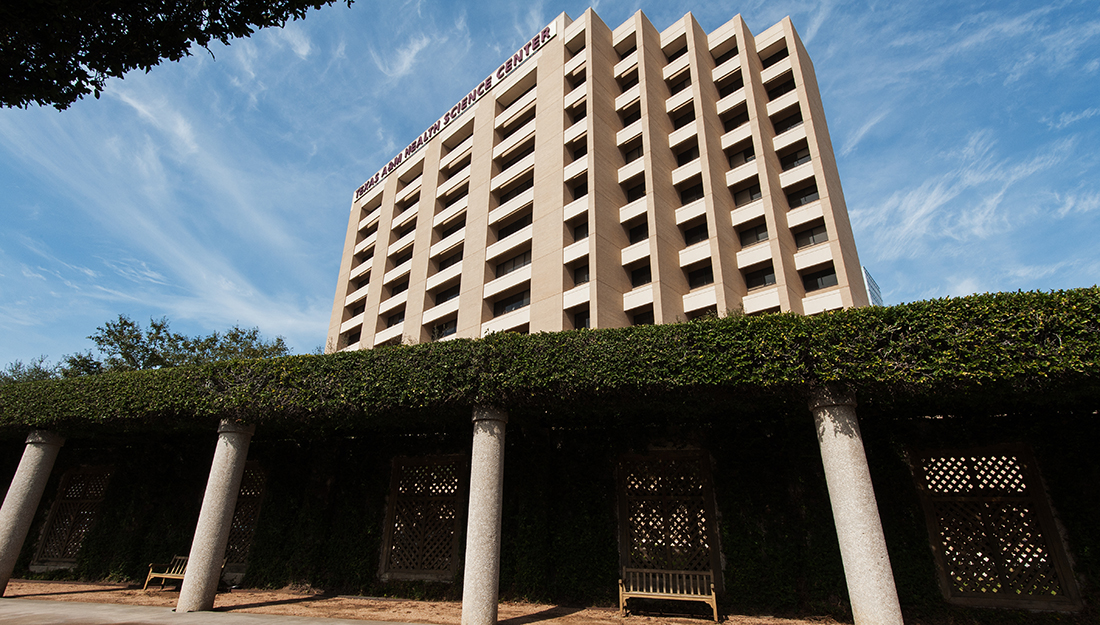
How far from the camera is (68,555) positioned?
14.5m

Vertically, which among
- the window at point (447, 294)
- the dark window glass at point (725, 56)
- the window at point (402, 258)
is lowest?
the window at point (447, 294)

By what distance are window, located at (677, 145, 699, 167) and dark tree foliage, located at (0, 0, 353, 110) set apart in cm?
2524

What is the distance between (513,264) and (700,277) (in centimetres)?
1065

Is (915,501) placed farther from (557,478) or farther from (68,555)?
(68,555)

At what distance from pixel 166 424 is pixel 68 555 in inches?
307

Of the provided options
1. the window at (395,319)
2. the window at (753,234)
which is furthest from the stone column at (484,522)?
the window at (395,319)

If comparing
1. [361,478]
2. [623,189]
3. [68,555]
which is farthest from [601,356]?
[623,189]

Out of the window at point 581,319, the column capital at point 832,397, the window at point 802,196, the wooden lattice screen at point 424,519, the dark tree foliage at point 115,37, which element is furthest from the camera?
the window at point 802,196

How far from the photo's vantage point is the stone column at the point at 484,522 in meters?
8.02

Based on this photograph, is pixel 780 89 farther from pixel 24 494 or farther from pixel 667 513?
pixel 24 494

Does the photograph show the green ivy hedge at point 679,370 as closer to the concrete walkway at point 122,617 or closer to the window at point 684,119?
the concrete walkway at point 122,617

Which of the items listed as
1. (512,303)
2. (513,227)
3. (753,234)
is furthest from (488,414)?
(513,227)

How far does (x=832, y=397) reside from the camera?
7.80m

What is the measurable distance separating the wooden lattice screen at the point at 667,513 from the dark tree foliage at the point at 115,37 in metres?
9.83
